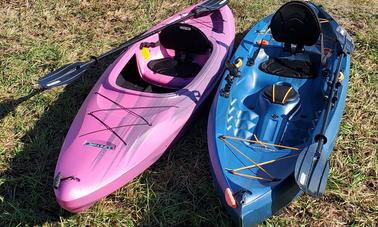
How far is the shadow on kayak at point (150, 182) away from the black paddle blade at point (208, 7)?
46.0 inches

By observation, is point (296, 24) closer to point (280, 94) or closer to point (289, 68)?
point (289, 68)

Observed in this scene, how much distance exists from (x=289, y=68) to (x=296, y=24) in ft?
1.22

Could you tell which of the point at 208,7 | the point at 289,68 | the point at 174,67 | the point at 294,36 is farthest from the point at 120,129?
the point at 208,7

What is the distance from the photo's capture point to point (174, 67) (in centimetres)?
452

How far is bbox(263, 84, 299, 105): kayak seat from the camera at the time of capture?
148 inches

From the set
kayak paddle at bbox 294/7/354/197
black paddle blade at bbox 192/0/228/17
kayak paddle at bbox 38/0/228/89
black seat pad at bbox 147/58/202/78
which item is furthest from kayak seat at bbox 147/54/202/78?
kayak paddle at bbox 294/7/354/197

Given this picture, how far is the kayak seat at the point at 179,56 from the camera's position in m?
4.36

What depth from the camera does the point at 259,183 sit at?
10.2ft

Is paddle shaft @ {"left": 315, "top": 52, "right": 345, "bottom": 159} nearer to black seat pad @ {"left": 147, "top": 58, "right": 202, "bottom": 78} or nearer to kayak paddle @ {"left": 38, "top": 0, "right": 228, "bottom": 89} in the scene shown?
black seat pad @ {"left": 147, "top": 58, "right": 202, "bottom": 78}

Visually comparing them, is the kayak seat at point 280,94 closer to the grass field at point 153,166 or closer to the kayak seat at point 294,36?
the kayak seat at point 294,36

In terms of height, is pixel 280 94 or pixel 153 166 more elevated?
pixel 280 94

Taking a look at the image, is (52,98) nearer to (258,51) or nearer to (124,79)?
(124,79)

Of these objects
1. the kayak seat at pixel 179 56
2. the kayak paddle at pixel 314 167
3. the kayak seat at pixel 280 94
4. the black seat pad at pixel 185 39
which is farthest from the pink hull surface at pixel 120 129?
the kayak paddle at pixel 314 167

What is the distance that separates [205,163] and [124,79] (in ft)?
3.47
